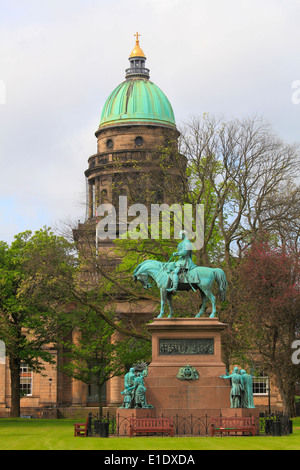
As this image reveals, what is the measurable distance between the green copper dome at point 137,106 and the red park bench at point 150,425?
65209 mm

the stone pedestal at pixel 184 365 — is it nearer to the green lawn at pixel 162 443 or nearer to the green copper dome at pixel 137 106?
the green lawn at pixel 162 443

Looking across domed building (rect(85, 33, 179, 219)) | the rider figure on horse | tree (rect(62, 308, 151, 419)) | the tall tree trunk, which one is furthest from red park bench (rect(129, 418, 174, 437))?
domed building (rect(85, 33, 179, 219))

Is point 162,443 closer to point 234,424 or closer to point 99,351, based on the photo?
point 234,424

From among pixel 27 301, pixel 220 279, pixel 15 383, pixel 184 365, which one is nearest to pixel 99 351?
pixel 15 383

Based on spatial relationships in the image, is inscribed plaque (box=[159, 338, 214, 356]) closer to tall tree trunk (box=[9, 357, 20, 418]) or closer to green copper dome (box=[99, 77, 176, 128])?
tall tree trunk (box=[9, 357, 20, 418])

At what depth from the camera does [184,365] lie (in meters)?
32.7

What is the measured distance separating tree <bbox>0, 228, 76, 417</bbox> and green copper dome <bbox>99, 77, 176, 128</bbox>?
33.6 metres

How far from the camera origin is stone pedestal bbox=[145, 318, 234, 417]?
32.1 metres

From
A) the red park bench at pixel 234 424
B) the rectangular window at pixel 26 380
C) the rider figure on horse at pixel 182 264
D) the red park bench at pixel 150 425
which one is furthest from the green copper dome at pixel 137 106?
the red park bench at pixel 150 425

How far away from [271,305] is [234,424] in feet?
53.8

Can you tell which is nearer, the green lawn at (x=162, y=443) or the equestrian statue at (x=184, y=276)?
the green lawn at (x=162, y=443)

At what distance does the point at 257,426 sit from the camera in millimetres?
31141

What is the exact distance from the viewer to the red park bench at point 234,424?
98.1 ft
